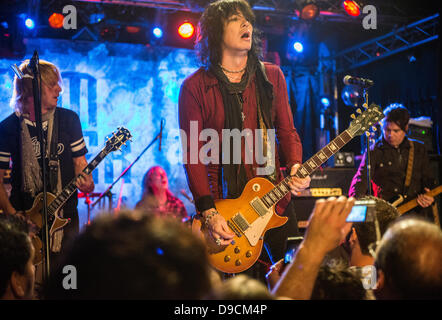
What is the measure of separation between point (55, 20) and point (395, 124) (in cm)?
582

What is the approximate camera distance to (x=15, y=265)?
1.63 m

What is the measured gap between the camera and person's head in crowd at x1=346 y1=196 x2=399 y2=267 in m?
2.13

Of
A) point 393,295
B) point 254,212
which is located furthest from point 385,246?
point 254,212

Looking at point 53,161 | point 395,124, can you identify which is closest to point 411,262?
point 53,161

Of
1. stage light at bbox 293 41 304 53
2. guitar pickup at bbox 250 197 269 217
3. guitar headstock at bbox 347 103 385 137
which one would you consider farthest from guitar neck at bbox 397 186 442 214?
stage light at bbox 293 41 304 53

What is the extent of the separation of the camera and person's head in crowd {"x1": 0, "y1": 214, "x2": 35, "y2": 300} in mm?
1233

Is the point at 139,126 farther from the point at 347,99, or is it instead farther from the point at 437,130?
the point at 437,130

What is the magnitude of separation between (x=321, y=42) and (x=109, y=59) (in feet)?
17.2

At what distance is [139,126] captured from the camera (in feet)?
27.3

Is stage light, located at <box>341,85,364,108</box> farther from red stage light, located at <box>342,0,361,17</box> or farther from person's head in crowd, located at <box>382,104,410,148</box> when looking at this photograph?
person's head in crowd, located at <box>382,104,410,148</box>

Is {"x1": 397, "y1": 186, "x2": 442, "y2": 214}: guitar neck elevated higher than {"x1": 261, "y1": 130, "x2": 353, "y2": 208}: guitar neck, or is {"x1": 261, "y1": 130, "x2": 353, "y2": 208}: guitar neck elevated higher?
{"x1": 261, "y1": 130, "x2": 353, "y2": 208}: guitar neck

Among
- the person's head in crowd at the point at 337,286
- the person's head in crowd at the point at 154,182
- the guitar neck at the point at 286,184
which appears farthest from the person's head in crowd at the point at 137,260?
the person's head in crowd at the point at 154,182

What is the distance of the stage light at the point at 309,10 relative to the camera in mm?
7641

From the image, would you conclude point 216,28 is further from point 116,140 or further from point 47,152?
point 47,152
